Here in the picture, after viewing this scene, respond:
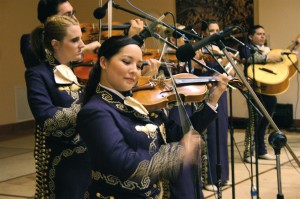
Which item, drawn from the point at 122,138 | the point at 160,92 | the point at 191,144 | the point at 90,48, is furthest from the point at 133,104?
the point at 90,48

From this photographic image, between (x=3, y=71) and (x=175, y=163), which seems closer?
(x=175, y=163)

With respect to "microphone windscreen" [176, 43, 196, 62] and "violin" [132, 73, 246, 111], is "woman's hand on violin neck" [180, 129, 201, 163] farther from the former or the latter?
"violin" [132, 73, 246, 111]

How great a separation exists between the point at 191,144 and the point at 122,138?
30 cm

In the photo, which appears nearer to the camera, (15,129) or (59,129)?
(59,129)

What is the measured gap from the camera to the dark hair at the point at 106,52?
222cm

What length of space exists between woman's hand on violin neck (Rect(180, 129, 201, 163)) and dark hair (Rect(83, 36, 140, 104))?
50cm

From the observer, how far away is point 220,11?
27.6ft

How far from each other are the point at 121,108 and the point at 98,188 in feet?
1.06

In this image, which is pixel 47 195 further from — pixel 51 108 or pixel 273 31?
pixel 273 31

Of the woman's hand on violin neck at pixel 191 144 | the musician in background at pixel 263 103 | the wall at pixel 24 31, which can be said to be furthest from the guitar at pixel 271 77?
the woman's hand on violin neck at pixel 191 144

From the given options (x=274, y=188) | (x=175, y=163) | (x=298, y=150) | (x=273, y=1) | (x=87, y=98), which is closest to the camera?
(x=175, y=163)

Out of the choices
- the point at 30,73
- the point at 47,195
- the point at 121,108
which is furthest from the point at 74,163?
the point at 121,108

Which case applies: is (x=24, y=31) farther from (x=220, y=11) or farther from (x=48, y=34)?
(x=48, y=34)

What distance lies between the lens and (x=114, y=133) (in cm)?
206
